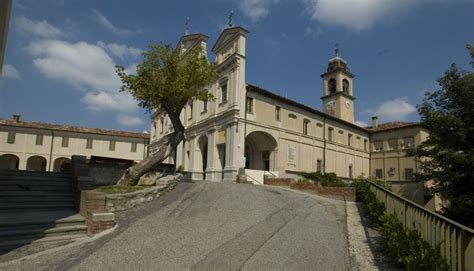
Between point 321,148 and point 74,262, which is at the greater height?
point 321,148

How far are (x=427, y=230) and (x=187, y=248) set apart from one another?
4818 millimetres

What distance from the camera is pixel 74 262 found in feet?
20.7

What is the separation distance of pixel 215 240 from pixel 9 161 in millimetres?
44108

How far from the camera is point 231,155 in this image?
2498 centimetres

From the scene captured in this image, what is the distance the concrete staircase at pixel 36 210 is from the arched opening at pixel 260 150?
59.2 feet

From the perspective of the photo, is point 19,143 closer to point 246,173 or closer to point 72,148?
point 72,148

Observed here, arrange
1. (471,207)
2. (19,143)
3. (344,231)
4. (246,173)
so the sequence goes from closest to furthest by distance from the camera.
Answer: (344,231) < (471,207) < (246,173) < (19,143)

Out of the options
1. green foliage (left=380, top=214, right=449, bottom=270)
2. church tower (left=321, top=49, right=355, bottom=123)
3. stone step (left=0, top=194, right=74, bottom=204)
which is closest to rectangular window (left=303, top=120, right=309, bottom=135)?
church tower (left=321, top=49, right=355, bottom=123)

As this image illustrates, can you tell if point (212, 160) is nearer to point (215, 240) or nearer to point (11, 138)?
point (215, 240)

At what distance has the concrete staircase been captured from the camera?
7.61 meters

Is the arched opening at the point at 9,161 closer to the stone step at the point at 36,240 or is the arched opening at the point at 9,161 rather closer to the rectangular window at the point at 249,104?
the rectangular window at the point at 249,104

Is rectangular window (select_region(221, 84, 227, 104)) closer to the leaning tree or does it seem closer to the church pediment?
the church pediment

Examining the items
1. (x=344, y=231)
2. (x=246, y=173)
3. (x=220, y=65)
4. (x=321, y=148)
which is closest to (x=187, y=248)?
(x=344, y=231)

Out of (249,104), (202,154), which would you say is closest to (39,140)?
(202,154)
